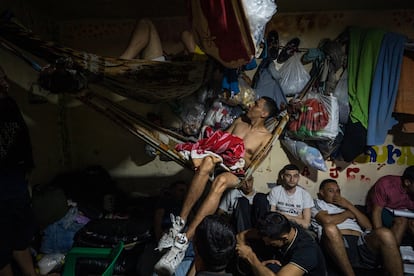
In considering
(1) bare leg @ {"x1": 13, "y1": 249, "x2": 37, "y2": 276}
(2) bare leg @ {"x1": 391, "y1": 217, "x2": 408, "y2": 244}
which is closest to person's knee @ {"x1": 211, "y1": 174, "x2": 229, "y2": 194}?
(1) bare leg @ {"x1": 13, "y1": 249, "x2": 37, "y2": 276}

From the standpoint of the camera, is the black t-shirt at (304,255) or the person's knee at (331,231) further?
the person's knee at (331,231)

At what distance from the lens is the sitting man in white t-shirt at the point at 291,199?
2.52 metres

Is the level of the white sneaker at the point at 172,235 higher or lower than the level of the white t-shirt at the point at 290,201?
higher

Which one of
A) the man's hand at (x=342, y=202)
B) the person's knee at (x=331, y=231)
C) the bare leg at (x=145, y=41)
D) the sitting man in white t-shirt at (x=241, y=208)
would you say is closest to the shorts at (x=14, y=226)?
the bare leg at (x=145, y=41)

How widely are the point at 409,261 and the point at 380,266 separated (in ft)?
0.68

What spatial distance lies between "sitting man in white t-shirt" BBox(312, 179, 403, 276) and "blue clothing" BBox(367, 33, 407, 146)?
0.68m

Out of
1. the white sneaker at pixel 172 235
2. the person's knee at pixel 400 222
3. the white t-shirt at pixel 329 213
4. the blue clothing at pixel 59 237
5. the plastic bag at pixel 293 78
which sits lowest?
the blue clothing at pixel 59 237

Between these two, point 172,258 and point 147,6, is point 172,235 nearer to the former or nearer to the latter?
point 172,258

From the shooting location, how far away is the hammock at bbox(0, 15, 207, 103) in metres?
1.59

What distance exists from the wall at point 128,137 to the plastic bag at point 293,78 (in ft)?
0.87

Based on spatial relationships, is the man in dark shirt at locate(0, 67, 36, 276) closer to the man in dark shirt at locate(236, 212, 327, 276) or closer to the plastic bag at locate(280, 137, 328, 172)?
the man in dark shirt at locate(236, 212, 327, 276)

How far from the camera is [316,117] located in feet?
7.93

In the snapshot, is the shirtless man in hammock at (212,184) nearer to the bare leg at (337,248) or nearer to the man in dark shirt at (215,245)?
the man in dark shirt at (215,245)

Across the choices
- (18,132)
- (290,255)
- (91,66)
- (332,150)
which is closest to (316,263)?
(290,255)
